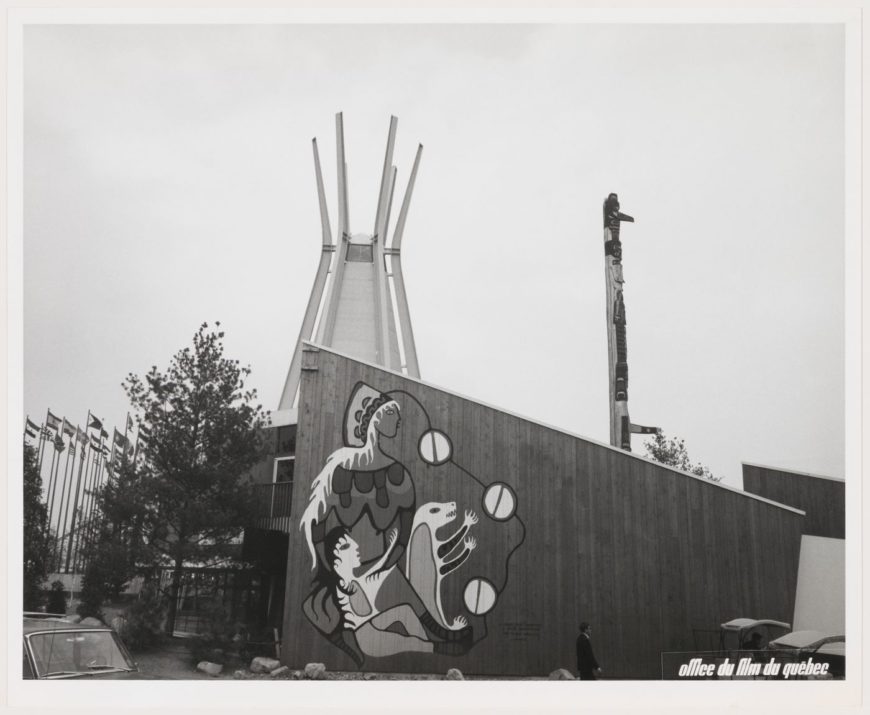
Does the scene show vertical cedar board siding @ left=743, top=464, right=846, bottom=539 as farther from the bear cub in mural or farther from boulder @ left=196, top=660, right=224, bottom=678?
boulder @ left=196, top=660, right=224, bottom=678

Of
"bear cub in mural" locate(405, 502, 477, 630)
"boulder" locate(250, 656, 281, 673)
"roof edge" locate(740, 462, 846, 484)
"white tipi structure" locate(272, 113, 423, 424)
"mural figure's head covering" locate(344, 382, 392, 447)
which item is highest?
"white tipi structure" locate(272, 113, 423, 424)

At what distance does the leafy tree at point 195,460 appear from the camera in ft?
46.6

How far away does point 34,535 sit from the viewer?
16750mm

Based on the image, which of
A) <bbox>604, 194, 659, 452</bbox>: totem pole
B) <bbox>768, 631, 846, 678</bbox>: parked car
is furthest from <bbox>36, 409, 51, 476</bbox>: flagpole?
<bbox>768, 631, 846, 678</bbox>: parked car

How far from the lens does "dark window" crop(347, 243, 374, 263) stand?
30047mm

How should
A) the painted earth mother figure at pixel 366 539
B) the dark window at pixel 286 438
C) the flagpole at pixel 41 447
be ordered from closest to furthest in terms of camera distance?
the painted earth mother figure at pixel 366 539 < the dark window at pixel 286 438 < the flagpole at pixel 41 447

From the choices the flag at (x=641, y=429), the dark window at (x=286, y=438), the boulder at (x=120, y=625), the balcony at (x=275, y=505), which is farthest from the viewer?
the dark window at (x=286, y=438)

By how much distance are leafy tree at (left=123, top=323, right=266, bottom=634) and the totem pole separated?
7.20m

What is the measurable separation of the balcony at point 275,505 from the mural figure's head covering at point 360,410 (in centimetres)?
308

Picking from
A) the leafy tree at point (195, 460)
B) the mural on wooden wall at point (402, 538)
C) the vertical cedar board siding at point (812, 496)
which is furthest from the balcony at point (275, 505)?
the vertical cedar board siding at point (812, 496)

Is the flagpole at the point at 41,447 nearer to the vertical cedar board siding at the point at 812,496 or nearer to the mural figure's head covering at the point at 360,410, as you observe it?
the mural figure's head covering at the point at 360,410

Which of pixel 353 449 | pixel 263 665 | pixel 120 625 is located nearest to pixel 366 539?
pixel 353 449
